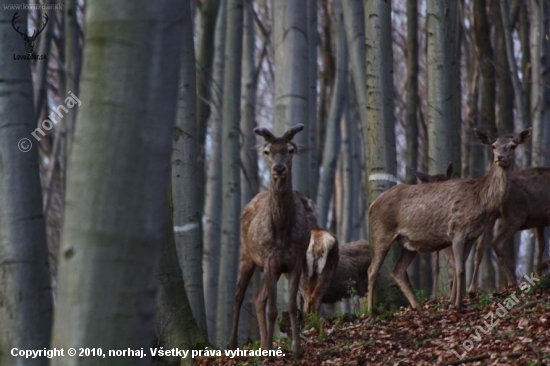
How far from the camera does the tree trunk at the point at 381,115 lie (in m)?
12.3

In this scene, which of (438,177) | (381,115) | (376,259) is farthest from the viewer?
(438,177)

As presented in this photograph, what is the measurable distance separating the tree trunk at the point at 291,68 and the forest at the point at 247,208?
2cm

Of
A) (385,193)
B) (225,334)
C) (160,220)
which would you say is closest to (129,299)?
(160,220)

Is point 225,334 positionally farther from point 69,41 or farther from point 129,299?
point 129,299

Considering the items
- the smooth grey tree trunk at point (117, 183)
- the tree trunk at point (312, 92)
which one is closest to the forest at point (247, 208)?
the smooth grey tree trunk at point (117, 183)

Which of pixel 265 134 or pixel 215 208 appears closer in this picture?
pixel 265 134

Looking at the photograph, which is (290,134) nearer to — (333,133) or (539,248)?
(539,248)

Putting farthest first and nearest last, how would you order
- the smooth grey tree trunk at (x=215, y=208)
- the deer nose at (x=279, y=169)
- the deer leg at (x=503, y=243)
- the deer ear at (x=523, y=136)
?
the smooth grey tree trunk at (x=215, y=208) → the deer leg at (x=503, y=243) → the deer ear at (x=523, y=136) → the deer nose at (x=279, y=169)

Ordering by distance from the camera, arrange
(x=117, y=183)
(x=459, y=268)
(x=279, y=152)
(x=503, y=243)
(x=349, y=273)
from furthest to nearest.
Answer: (x=349, y=273), (x=503, y=243), (x=459, y=268), (x=279, y=152), (x=117, y=183)

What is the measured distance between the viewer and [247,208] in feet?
38.8

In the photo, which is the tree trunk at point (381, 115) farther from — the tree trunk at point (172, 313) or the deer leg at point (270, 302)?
the tree trunk at point (172, 313)

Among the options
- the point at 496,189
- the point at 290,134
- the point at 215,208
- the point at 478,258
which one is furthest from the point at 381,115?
the point at 215,208

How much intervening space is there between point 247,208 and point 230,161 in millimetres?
6256

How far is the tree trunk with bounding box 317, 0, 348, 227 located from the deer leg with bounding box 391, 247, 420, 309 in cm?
963
